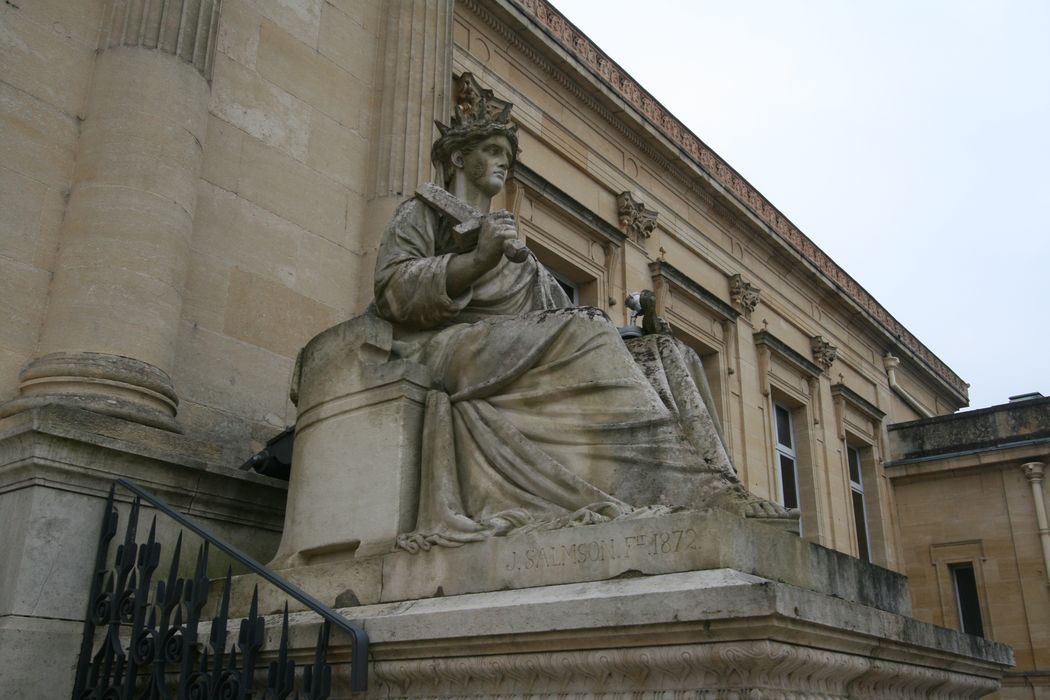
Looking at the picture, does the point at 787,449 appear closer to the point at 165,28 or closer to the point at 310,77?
the point at 310,77

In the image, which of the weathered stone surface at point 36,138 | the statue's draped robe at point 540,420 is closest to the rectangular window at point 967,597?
the statue's draped robe at point 540,420

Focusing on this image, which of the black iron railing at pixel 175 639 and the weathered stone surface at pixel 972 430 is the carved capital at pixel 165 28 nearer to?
the black iron railing at pixel 175 639

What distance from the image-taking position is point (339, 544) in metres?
4.40

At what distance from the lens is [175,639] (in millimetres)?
4082

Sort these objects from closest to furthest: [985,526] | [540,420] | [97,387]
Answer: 1. [540,420]
2. [97,387]
3. [985,526]

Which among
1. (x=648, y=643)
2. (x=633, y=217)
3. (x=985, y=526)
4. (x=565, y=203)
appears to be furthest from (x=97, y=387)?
(x=985, y=526)

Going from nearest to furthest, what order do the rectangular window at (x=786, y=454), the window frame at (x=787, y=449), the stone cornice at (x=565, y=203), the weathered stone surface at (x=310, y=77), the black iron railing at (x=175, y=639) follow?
the black iron railing at (x=175, y=639) → the weathered stone surface at (x=310, y=77) → the stone cornice at (x=565, y=203) → the window frame at (x=787, y=449) → the rectangular window at (x=786, y=454)

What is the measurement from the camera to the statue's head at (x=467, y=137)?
5.43 m

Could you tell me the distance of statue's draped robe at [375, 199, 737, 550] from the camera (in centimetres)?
397

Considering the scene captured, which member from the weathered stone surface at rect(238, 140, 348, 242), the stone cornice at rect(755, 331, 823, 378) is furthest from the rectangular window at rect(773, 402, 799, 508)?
the weathered stone surface at rect(238, 140, 348, 242)

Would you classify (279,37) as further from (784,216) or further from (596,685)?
(784,216)

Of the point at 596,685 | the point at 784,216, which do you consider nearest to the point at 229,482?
the point at 596,685

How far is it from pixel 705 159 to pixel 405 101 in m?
9.35

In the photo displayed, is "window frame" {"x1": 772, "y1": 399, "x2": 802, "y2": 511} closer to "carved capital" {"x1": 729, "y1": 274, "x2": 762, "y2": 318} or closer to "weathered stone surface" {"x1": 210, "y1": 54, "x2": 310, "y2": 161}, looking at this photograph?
"carved capital" {"x1": 729, "y1": 274, "x2": 762, "y2": 318}
